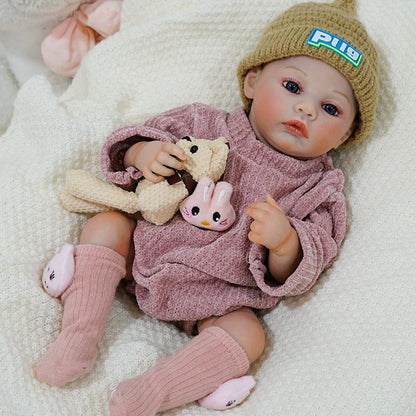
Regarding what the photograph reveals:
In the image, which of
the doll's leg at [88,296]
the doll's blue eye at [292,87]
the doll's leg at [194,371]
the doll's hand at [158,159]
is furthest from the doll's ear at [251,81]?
the doll's leg at [194,371]

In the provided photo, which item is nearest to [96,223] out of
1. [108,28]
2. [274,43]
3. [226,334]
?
[226,334]

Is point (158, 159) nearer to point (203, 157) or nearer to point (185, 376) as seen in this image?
point (203, 157)

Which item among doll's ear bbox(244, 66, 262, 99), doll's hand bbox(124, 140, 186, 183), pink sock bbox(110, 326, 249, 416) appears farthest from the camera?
doll's ear bbox(244, 66, 262, 99)

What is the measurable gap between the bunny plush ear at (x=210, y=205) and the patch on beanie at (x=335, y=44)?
0.33 metres

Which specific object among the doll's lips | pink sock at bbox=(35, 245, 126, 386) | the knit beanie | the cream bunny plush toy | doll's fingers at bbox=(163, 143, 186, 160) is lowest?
pink sock at bbox=(35, 245, 126, 386)

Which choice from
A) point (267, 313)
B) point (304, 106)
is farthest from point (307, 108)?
point (267, 313)

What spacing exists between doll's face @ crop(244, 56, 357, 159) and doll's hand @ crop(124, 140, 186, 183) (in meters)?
0.21

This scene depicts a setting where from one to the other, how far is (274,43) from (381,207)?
41 centimetres

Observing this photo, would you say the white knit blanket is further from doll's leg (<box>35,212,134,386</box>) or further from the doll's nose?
the doll's nose

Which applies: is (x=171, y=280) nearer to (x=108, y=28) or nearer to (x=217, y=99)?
(x=217, y=99)

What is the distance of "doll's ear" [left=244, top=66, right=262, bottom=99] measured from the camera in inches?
50.3

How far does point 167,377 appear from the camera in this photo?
1037mm

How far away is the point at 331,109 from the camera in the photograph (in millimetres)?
1181

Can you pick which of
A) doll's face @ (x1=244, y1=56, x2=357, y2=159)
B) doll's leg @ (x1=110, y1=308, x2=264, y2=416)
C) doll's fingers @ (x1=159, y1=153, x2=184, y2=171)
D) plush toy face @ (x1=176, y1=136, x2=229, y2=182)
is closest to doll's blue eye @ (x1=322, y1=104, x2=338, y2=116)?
doll's face @ (x1=244, y1=56, x2=357, y2=159)
